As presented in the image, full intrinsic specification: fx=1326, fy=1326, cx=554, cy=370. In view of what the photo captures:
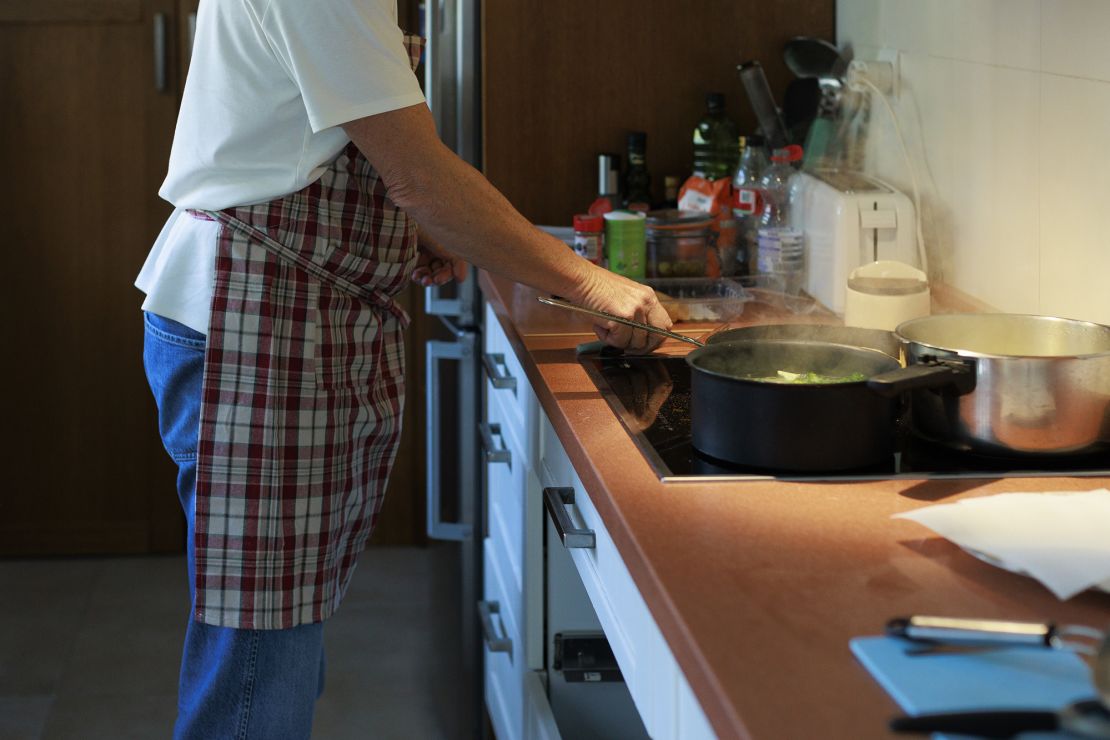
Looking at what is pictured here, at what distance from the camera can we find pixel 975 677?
720 millimetres

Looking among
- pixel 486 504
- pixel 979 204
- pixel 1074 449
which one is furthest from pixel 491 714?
pixel 1074 449

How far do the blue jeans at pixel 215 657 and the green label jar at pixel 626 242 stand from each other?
72cm

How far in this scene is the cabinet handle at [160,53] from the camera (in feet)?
9.82

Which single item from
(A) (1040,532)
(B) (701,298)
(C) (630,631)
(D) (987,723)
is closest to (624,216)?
(B) (701,298)

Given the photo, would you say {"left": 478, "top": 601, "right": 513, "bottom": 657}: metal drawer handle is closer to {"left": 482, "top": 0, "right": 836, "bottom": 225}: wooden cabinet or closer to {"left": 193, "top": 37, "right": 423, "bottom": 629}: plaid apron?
{"left": 193, "top": 37, "right": 423, "bottom": 629}: plaid apron

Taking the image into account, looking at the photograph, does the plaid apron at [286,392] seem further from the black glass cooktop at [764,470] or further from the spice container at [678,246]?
the spice container at [678,246]

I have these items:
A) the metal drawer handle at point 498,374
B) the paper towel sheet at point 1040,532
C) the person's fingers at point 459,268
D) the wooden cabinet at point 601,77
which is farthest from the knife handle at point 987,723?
the wooden cabinet at point 601,77

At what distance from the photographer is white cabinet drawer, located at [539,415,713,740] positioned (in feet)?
2.98

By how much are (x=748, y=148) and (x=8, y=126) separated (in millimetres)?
1839

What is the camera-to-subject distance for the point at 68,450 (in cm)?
321

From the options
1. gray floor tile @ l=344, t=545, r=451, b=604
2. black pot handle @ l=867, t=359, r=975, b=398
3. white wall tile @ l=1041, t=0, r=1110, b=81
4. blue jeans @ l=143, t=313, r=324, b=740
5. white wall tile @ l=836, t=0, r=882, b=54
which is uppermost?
white wall tile @ l=836, t=0, r=882, b=54

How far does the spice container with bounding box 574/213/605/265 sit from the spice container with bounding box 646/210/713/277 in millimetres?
85

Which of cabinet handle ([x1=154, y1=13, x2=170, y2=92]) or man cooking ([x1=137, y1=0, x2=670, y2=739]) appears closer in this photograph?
man cooking ([x1=137, y1=0, x2=670, y2=739])

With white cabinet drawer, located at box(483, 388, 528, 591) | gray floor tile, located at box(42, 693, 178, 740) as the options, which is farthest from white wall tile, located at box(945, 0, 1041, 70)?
gray floor tile, located at box(42, 693, 178, 740)
